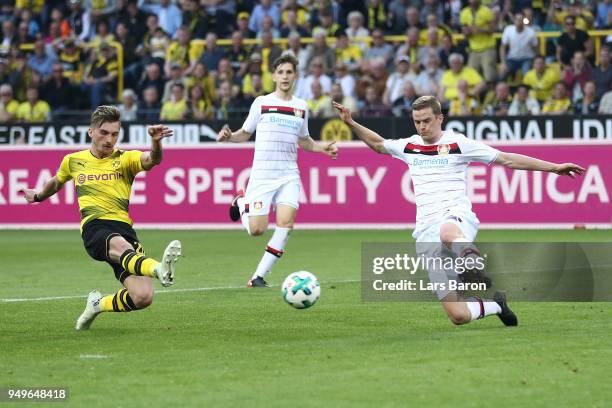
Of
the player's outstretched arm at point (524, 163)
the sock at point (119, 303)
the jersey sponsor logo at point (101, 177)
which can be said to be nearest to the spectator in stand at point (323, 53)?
the jersey sponsor logo at point (101, 177)

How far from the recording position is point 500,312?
10664 millimetres

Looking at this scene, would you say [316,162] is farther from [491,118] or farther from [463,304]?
[463,304]

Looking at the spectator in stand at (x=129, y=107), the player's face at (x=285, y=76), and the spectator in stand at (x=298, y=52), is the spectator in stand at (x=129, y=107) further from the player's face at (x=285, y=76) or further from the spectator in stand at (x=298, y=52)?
the player's face at (x=285, y=76)

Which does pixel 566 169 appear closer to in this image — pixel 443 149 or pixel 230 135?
pixel 443 149

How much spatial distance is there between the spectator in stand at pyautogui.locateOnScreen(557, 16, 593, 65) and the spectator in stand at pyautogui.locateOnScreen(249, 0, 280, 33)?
19.9 ft

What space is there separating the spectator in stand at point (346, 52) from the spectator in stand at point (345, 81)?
711 millimetres

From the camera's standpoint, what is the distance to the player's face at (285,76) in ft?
47.0

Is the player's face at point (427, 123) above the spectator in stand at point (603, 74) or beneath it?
above

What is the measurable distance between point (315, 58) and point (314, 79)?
2.17ft

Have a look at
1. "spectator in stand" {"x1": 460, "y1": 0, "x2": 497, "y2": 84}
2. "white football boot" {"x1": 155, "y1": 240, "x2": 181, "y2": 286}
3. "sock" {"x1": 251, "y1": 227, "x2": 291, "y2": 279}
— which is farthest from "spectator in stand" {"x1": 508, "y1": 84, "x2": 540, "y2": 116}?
"white football boot" {"x1": 155, "y1": 240, "x2": 181, "y2": 286}

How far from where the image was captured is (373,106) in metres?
24.6

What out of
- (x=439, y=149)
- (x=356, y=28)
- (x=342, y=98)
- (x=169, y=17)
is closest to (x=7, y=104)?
(x=169, y=17)

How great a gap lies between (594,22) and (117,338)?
56.1 feet

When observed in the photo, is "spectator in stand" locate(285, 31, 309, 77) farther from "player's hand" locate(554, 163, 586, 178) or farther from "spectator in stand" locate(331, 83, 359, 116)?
"player's hand" locate(554, 163, 586, 178)
